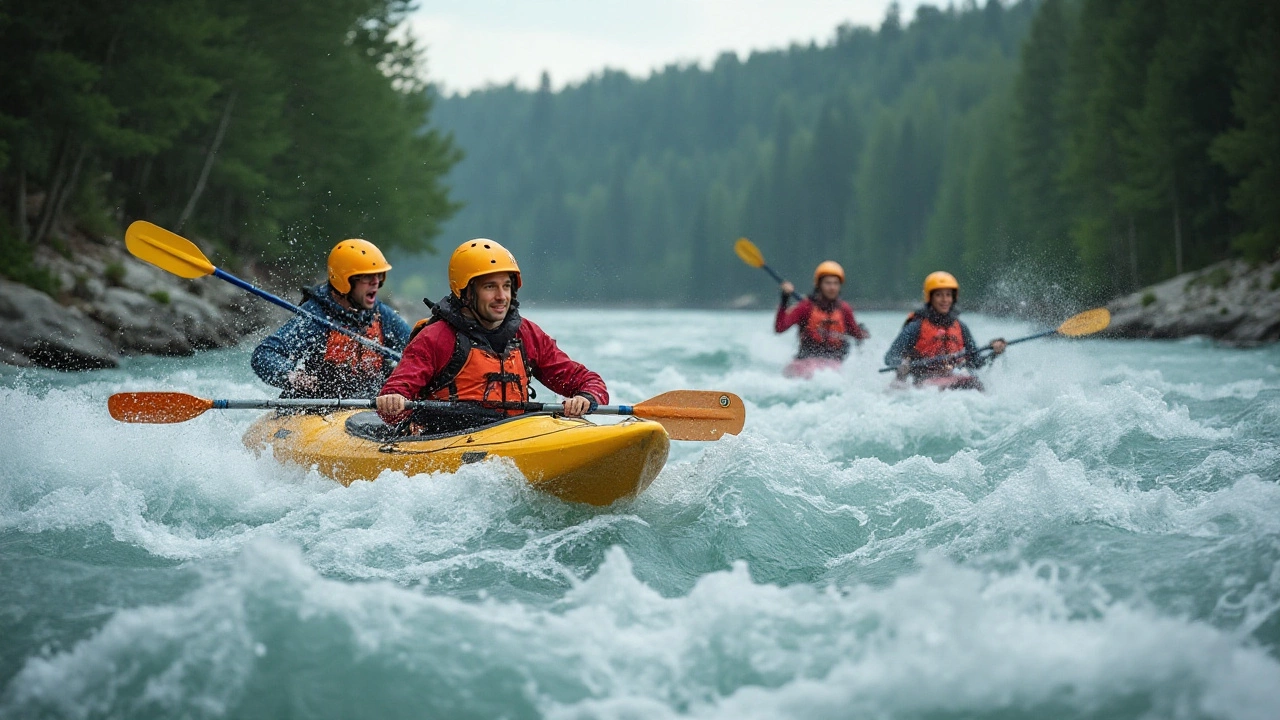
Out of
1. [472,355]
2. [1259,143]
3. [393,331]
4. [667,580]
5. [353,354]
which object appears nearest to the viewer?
[667,580]

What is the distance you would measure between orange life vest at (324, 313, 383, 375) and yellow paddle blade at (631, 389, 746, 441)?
2135 millimetres

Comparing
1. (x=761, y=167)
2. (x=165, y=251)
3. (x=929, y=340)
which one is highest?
(x=761, y=167)

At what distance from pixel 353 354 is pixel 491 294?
6.24 feet

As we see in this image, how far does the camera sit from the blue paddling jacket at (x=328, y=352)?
22.2ft

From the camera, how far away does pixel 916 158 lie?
5634cm

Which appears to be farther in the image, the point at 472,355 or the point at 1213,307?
the point at 1213,307

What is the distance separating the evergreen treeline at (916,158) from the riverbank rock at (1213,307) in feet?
2.89

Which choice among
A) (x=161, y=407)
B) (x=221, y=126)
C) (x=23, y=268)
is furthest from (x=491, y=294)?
(x=221, y=126)

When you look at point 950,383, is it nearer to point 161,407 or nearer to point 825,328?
point 825,328

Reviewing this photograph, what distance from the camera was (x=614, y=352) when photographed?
19484 millimetres

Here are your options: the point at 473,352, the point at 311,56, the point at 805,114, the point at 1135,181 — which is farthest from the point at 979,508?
the point at 805,114

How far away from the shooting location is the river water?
313cm

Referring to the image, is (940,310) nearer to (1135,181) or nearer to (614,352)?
(614,352)

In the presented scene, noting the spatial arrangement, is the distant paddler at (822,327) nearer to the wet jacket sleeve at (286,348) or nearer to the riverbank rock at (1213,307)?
the wet jacket sleeve at (286,348)
